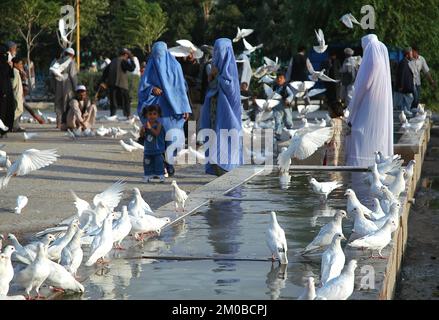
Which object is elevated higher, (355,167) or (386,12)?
(386,12)

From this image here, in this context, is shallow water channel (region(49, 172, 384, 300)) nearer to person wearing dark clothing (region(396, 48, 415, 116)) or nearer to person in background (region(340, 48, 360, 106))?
person wearing dark clothing (region(396, 48, 415, 116))

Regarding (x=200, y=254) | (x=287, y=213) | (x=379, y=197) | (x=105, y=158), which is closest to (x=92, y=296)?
(x=200, y=254)

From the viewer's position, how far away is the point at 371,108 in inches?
539

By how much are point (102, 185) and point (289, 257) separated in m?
5.93

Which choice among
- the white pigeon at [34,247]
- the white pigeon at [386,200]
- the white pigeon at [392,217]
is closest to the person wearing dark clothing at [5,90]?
the white pigeon at [386,200]

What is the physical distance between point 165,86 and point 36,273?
26.3 feet

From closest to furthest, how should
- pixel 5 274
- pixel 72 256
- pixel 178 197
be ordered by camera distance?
1. pixel 5 274
2. pixel 72 256
3. pixel 178 197

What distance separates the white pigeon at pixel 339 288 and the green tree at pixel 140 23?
3892cm

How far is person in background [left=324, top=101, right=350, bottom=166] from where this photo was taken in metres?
13.7

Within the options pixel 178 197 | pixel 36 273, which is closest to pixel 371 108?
pixel 178 197

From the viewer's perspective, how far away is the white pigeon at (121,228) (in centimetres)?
754

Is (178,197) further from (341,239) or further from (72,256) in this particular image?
(72,256)

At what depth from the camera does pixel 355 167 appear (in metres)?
13.0
